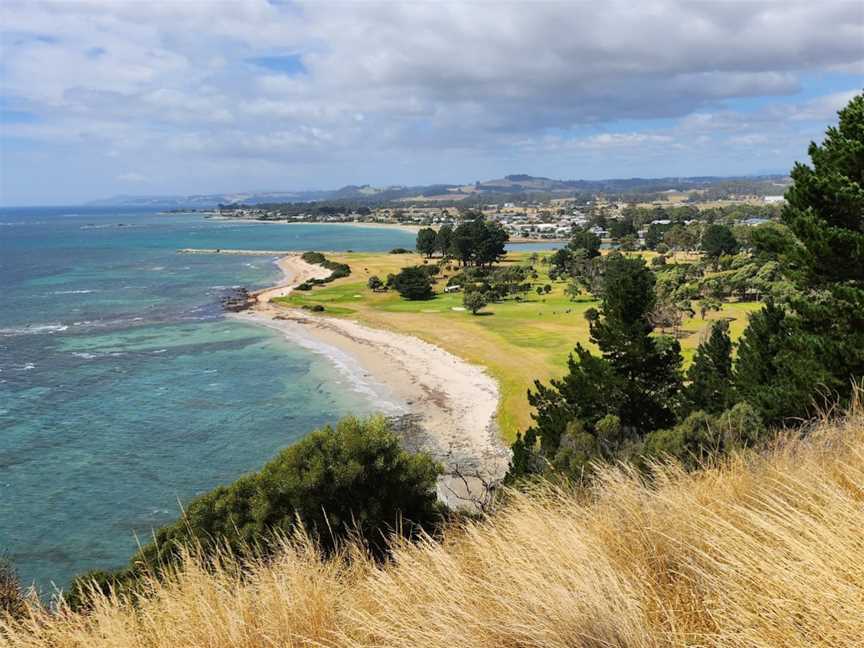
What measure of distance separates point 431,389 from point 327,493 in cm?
2728

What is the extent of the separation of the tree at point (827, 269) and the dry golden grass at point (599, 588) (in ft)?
39.7

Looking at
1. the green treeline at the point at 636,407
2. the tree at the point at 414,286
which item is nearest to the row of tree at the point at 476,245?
the tree at the point at 414,286

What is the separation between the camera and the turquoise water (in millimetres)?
24969

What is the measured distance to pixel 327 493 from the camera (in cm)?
1417

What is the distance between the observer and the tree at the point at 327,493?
45.3 ft

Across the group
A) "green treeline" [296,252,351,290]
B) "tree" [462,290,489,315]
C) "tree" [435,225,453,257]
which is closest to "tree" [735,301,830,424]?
"tree" [462,290,489,315]

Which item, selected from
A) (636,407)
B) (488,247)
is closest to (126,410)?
(636,407)

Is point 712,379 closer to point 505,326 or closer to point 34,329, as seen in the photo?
point 505,326

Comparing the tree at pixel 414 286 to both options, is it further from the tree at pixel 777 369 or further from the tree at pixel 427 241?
the tree at pixel 777 369

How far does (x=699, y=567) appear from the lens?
4.00 metres

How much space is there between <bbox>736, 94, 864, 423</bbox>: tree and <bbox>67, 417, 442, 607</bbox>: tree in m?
10.1

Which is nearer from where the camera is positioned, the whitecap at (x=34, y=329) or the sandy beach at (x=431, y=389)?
the sandy beach at (x=431, y=389)

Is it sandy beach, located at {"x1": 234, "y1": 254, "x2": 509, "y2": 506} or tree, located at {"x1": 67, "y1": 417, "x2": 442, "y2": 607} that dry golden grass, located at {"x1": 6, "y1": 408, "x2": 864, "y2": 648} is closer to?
tree, located at {"x1": 67, "y1": 417, "x2": 442, "y2": 607}

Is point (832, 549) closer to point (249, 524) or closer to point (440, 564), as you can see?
point (440, 564)
